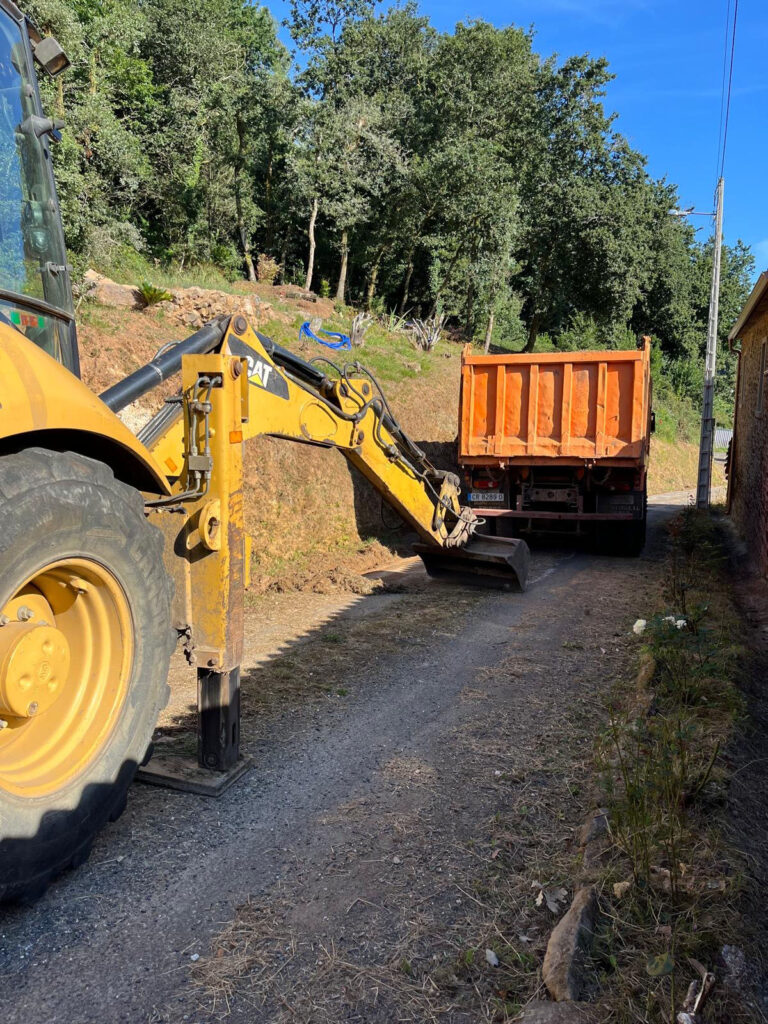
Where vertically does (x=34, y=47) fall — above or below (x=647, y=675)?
above

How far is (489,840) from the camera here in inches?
125

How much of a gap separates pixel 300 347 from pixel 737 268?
41999mm

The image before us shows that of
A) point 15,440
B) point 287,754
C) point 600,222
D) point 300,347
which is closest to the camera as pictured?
point 15,440

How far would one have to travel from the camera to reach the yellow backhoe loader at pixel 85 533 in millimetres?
2338

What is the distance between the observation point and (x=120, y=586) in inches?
108

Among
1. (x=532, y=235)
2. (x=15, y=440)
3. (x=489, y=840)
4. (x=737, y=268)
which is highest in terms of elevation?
(x=737, y=268)

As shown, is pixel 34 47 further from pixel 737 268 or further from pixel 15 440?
pixel 737 268

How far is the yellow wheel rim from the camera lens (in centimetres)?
239

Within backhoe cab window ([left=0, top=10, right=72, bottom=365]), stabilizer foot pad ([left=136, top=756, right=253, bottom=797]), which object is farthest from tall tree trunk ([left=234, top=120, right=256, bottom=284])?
stabilizer foot pad ([left=136, top=756, right=253, bottom=797])

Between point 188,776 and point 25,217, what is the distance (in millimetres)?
2667

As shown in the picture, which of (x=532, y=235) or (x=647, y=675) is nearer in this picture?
(x=647, y=675)

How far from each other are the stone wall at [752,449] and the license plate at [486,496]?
3412mm

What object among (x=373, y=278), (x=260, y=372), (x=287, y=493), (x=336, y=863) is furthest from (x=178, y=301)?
(x=373, y=278)

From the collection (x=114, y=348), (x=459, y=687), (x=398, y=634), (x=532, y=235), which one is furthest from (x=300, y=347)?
(x=532, y=235)
